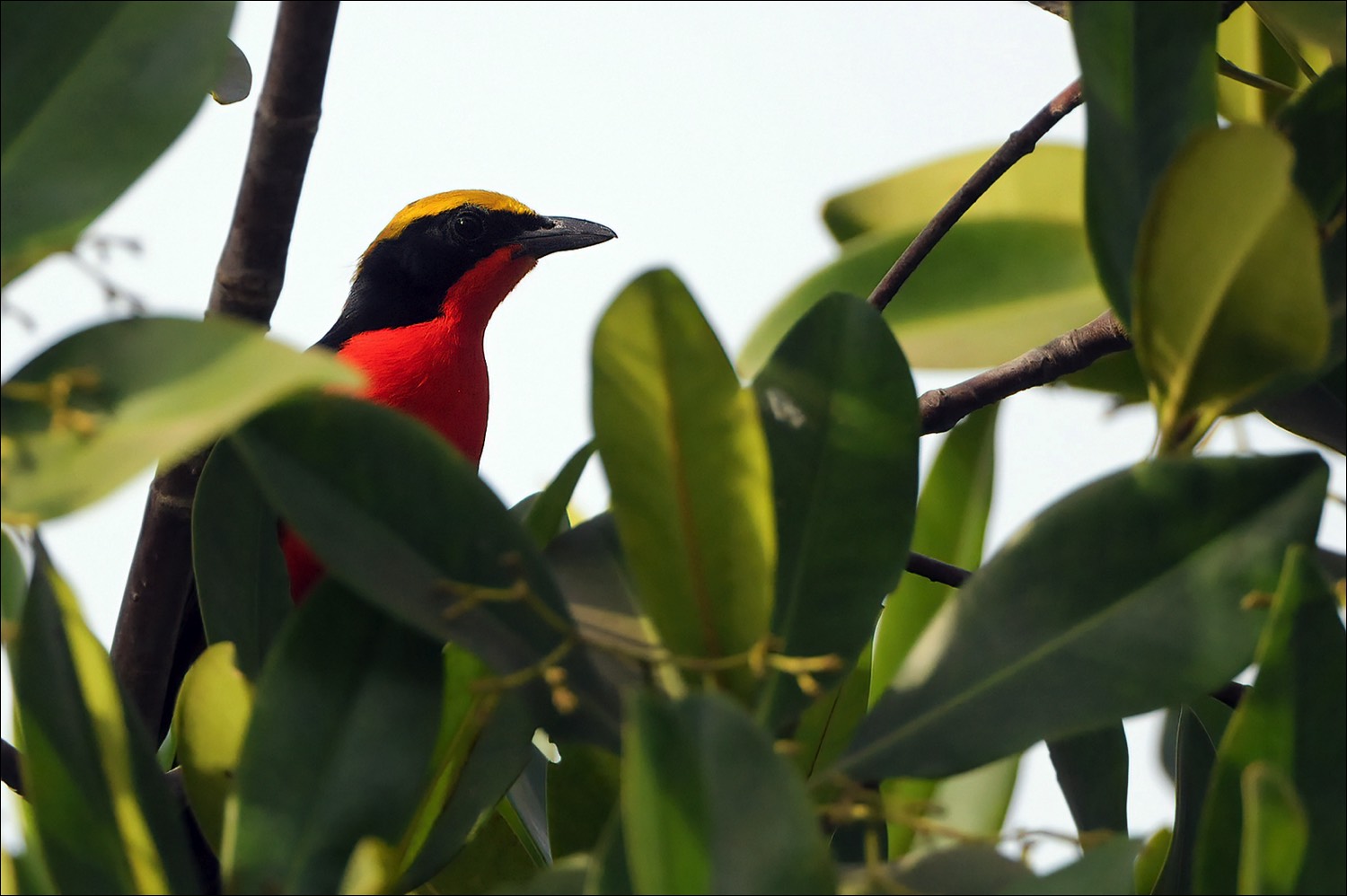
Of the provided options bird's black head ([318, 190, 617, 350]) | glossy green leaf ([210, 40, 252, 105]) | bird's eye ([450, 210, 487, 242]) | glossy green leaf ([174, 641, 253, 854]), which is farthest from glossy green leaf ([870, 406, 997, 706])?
bird's eye ([450, 210, 487, 242])

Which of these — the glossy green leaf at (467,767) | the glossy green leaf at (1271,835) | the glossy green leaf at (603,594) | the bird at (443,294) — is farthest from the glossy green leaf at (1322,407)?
the bird at (443,294)

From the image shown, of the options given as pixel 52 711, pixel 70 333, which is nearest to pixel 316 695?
pixel 52 711

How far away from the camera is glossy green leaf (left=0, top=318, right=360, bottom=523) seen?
29.3 inches

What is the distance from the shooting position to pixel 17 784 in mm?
1225

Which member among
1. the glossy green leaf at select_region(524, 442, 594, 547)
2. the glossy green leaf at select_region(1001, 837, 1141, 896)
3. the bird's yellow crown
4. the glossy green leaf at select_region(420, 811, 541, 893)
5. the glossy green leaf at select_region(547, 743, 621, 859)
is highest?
the bird's yellow crown

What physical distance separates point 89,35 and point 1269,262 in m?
0.87

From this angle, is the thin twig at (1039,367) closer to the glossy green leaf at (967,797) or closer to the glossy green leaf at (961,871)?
the glossy green leaf at (967,797)

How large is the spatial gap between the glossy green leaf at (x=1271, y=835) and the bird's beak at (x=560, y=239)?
12.0 ft

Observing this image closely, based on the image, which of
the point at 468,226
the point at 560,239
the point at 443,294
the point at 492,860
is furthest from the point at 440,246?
the point at 492,860

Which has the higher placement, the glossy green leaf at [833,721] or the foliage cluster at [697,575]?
the foliage cluster at [697,575]

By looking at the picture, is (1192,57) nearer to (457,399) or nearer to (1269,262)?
(1269,262)

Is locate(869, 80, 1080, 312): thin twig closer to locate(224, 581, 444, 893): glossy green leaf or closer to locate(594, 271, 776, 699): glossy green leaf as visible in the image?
locate(594, 271, 776, 699): glossy green leaf

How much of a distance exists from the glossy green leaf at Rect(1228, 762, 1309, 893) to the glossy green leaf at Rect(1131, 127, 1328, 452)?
32cm

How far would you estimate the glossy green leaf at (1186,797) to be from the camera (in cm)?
118
